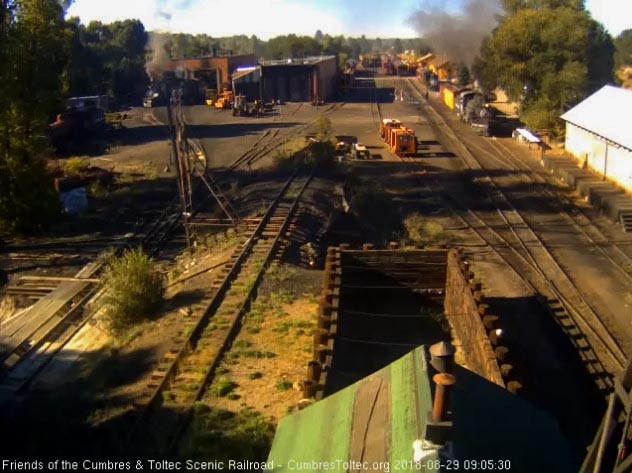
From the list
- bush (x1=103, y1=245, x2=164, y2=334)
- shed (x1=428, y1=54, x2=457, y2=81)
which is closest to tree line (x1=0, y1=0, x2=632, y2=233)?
bush (x1=103, y1=245, x2=164, y2=334)

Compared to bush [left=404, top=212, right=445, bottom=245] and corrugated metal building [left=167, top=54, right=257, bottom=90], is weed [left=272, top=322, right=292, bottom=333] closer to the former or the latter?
bush [left=404, top=212, right=445, bottom=245]

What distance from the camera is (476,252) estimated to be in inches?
689

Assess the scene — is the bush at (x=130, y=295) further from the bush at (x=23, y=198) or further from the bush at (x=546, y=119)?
the bush at (x=546, y=119)

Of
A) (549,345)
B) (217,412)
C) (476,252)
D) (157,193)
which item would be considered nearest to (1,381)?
(217,412)

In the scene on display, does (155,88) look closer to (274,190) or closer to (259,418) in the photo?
(274,190)

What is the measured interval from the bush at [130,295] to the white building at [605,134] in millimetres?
17760

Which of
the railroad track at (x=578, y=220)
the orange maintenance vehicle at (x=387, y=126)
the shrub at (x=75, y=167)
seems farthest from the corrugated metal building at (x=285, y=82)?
the shrub at (x=75, y=167)

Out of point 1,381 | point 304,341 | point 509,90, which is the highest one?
point 509,90

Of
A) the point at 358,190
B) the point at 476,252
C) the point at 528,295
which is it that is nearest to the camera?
the point at 528,295

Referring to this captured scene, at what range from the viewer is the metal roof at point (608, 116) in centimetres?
2455

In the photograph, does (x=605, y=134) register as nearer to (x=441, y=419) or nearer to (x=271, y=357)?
(x=271, y=357)

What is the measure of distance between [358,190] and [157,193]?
7.08 m

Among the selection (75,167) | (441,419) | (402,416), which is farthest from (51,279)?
A: (441,419)

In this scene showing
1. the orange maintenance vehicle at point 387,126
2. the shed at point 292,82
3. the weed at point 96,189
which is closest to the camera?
the weed at point 96,189
